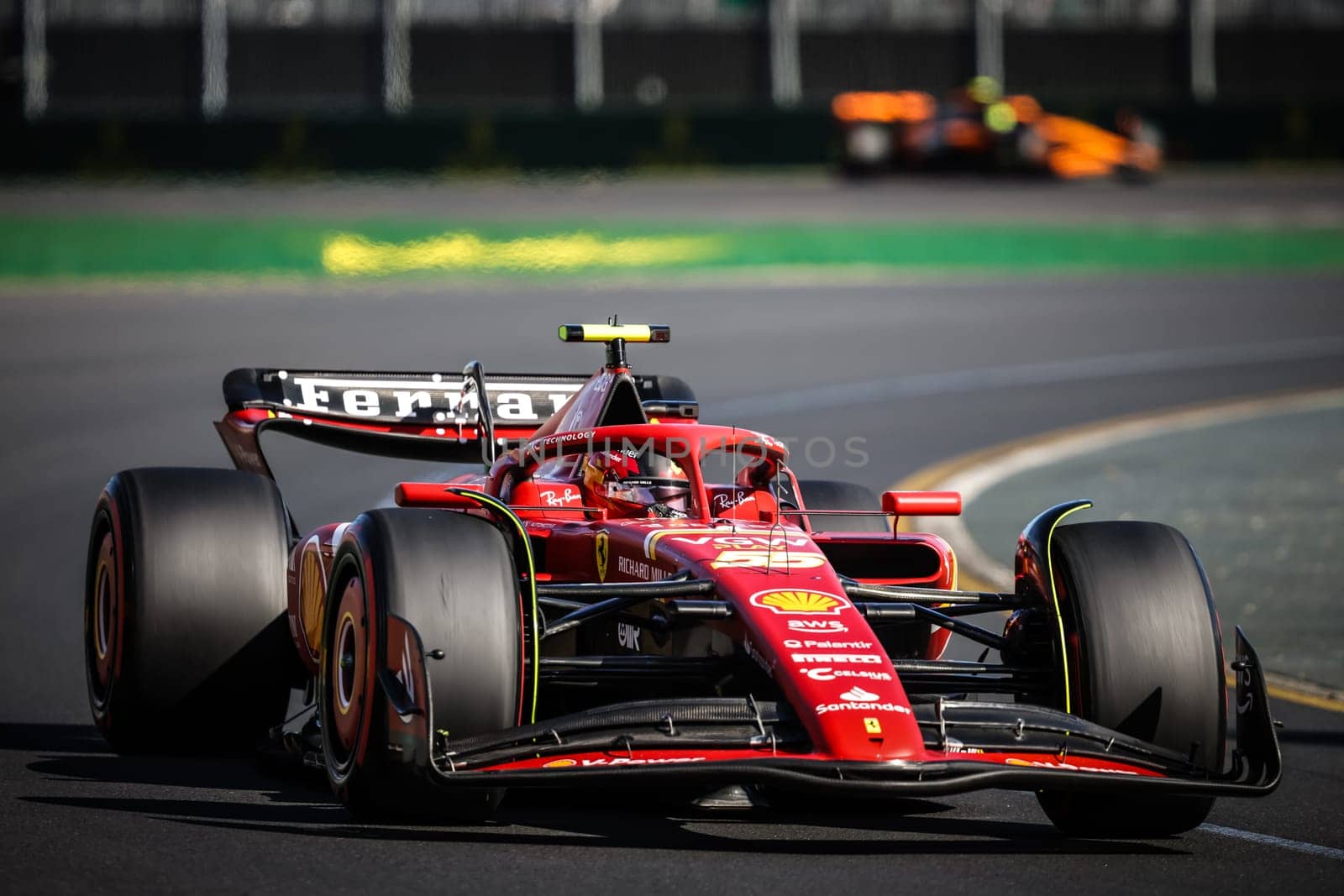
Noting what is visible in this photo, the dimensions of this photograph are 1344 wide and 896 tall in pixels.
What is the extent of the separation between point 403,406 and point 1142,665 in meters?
4.58

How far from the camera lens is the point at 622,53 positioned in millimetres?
41844

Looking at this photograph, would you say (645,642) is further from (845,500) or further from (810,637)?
(845,500)

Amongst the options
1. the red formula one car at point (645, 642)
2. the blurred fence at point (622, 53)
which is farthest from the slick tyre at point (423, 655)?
the blurred fence at point (622, 53)

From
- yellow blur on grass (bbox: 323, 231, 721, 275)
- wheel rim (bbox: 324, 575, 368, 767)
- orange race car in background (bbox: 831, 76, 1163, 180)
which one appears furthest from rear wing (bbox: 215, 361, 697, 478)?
orange race car in background (bbox: 831, 76, 1163, 180)

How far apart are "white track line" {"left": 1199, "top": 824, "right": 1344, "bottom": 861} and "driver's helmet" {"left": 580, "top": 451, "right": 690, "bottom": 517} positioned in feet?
7.19

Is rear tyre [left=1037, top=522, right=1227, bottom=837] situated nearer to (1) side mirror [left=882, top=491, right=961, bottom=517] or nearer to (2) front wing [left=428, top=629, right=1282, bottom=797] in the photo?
(2) front wing [left=428, top=629, right=1282, bottom=797]

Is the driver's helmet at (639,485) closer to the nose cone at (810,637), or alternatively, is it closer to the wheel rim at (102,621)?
the nose cone at (810,637)

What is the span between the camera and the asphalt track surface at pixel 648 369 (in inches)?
243

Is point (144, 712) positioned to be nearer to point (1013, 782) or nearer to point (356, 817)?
point (356, 817)

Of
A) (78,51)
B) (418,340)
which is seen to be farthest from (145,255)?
(78,51)

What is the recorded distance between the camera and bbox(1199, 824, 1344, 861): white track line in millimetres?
6664

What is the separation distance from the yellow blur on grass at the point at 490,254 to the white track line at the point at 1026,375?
7.85 metres

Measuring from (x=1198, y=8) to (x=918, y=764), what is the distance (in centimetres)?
4068

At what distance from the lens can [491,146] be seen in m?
37.5
